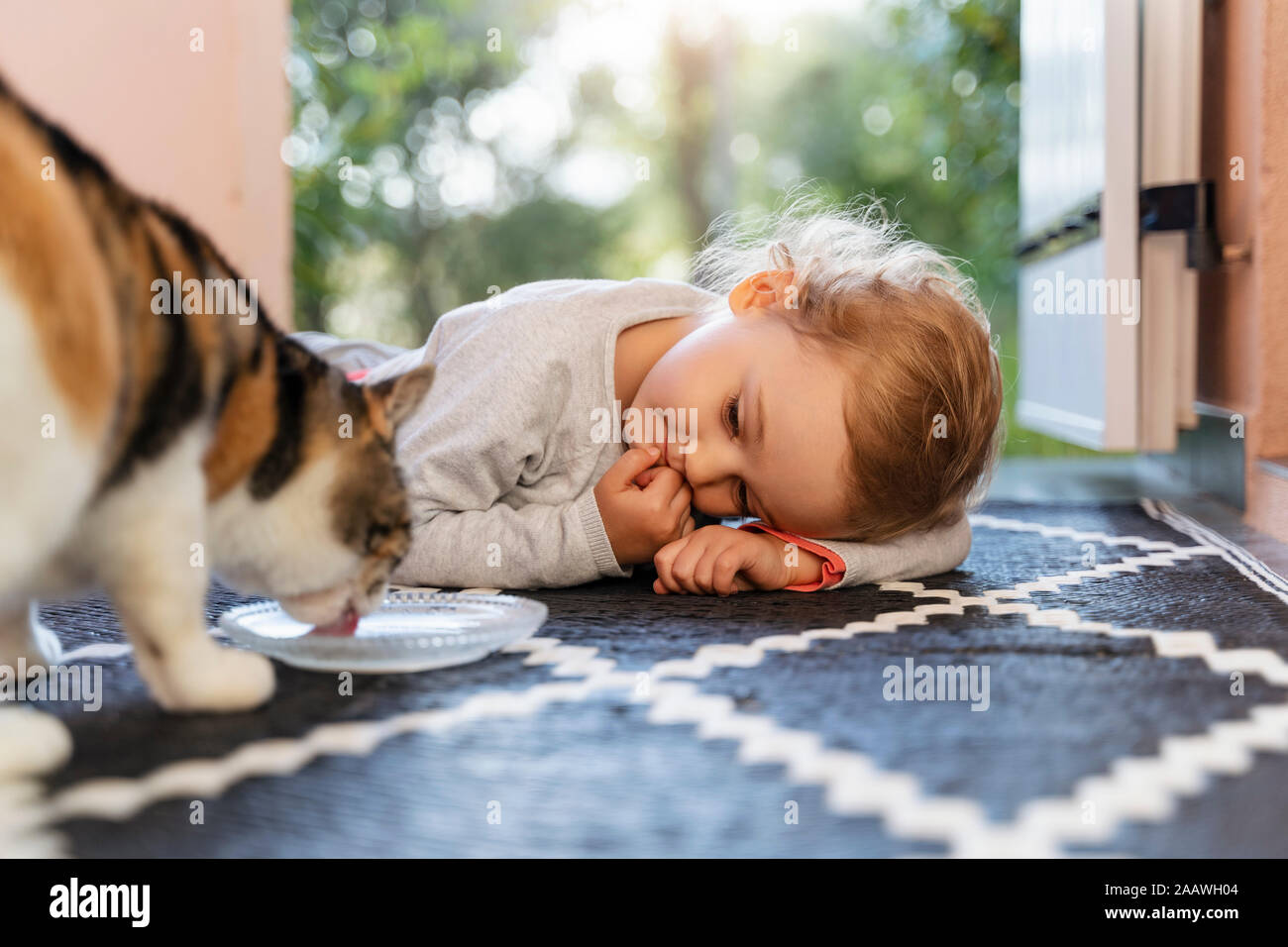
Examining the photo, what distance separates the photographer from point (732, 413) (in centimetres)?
131

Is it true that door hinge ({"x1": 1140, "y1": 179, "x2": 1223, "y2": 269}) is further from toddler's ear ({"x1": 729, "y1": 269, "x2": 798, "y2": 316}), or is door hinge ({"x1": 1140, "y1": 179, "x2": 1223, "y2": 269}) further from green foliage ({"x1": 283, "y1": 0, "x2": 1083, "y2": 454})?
green foliage ({"x1": 283, "y1": 0, "x2": 1083, "y2": 454})

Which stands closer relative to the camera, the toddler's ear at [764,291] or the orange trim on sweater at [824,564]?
the orange trim on sweater at [824,564]

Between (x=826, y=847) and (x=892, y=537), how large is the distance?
0.81 metres

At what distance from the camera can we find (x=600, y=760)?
707 mm

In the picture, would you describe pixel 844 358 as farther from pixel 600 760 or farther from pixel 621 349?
pixel 600 760

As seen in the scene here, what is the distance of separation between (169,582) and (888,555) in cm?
85

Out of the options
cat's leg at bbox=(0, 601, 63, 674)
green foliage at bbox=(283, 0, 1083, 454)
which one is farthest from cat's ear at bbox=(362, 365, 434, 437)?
green foliage at bbox=(283, 0, 1083, 454)

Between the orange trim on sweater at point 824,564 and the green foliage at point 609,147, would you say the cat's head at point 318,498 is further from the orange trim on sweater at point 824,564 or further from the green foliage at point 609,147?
the green foliage at point 609,147

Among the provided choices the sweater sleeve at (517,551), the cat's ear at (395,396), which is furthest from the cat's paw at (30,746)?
the sweater sleeve at (517,551)

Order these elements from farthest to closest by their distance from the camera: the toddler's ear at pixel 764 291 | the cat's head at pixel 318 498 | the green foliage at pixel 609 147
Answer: the green foliage at pixel 609 147 < the toddler's ear at pixel 764 291 < the cat's head at pixel 318 498

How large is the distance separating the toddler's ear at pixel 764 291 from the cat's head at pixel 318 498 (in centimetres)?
61

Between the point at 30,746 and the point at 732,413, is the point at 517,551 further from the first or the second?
the point at 30,746

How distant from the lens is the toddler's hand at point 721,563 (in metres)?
1.27

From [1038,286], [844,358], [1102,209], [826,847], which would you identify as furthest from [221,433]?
[1038,286]
